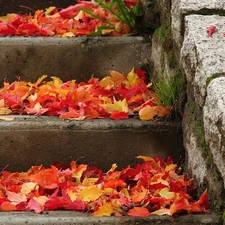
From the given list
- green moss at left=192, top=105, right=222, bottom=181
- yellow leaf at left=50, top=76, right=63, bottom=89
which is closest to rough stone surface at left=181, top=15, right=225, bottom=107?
green moss at left=192, top=105, right=222, bottom=181

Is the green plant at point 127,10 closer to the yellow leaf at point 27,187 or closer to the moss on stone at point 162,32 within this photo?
the moss on stone at point 162,32

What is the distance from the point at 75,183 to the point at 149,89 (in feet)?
2.68

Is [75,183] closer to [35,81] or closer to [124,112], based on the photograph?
[124,112]

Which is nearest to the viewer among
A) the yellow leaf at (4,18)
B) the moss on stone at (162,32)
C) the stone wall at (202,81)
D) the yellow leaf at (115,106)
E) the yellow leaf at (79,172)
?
the stone wall at (202,81)

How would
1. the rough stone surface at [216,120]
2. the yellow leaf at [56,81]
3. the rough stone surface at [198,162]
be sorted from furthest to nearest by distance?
the yellow leaf at [56,81], the rough stone surface at [198,162], the rough stone surface at [216,120]

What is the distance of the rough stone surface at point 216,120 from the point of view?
237 centimetres

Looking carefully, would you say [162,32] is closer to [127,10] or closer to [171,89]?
[127,10]

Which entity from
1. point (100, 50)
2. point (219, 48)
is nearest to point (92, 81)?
point (100, 50)

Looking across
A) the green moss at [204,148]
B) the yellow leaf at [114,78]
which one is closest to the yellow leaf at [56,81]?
the yellow leaf at [114,78]

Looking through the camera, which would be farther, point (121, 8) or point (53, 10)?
point (53, 10)

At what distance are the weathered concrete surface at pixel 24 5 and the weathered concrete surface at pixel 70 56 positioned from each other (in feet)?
2.02

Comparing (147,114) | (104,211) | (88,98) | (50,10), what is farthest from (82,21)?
(104,211)

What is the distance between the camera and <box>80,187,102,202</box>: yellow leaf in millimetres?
2725

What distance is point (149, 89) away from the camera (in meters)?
3.50
